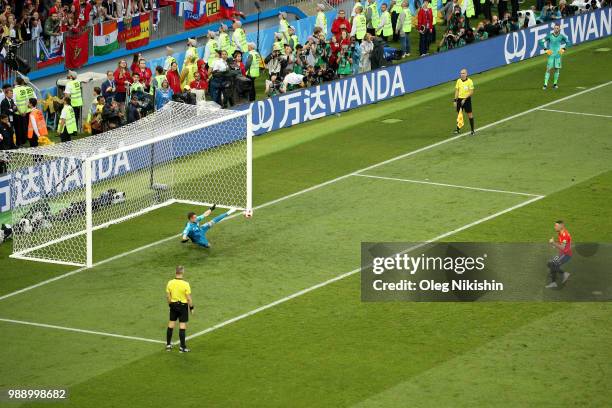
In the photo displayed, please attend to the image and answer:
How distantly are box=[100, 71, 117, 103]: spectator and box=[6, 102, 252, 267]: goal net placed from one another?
13.3 ft

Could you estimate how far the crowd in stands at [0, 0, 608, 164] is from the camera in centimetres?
4056

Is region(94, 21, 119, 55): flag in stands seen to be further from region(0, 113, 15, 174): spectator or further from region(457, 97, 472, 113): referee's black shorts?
region(457, 97, 472, 113): referee's black shorts

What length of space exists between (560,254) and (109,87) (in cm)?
1686

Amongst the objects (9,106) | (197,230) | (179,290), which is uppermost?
(9,106)

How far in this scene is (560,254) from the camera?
29.9 meters

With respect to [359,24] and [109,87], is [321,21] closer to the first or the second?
[359,24]

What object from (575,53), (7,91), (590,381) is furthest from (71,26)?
(590,381)

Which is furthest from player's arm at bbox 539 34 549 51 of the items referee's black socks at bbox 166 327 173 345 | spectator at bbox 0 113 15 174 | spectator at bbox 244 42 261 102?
referee's black socks at bbox 166 327 173 345

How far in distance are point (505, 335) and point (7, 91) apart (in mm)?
17582

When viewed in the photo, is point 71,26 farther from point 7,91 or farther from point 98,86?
point 7,91

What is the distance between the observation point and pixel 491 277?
30.3 metres

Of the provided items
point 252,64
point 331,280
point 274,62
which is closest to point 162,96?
point 252,64

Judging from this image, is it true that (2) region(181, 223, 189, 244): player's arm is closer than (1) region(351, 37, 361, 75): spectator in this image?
Yes

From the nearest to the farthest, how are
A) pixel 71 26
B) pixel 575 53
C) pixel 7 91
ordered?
pixel 7 91 < pixel 71 26 < pixel 575 53
